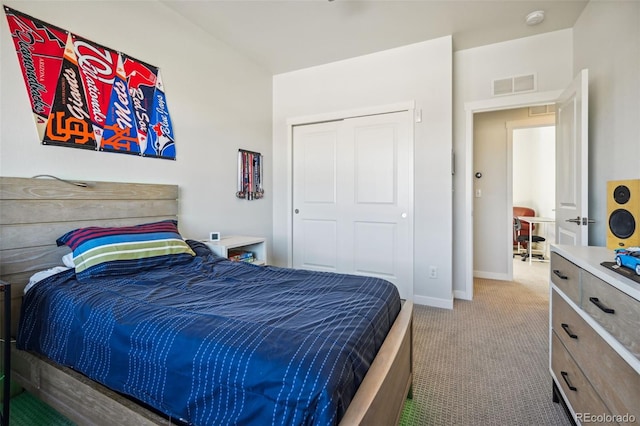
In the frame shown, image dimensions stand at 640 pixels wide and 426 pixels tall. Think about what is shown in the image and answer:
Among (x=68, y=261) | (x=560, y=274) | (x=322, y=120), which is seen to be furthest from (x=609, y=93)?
(x=68, y=261)

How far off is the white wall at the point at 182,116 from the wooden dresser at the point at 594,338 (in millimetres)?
2691

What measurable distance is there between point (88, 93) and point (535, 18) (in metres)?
3.56

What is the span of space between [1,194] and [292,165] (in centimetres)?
268

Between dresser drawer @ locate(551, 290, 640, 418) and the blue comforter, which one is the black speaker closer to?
dresser drawer @ locate(551, 290, 640, 418)

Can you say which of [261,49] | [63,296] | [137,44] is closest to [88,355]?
[63,296]

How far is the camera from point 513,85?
299 centimetres

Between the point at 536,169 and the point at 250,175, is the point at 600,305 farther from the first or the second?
the point at 536,169

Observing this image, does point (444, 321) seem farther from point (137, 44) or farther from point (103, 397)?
point (137, 44)

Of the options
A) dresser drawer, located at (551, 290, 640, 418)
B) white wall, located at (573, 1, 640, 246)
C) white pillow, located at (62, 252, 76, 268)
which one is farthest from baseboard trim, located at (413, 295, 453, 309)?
white pillow, located at (62, 252, 76, 268)

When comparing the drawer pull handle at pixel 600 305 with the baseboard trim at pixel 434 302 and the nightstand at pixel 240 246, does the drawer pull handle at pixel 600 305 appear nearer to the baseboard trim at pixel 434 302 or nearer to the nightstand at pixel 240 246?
the baseboard trim at pixel 434 302

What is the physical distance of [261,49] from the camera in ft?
10.6

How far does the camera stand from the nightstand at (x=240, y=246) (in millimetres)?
2506

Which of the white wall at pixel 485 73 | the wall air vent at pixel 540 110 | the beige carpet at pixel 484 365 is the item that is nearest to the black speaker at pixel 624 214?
the beige carpet at pixel 484 365

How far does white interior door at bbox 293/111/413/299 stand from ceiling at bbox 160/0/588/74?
80 centimetres
